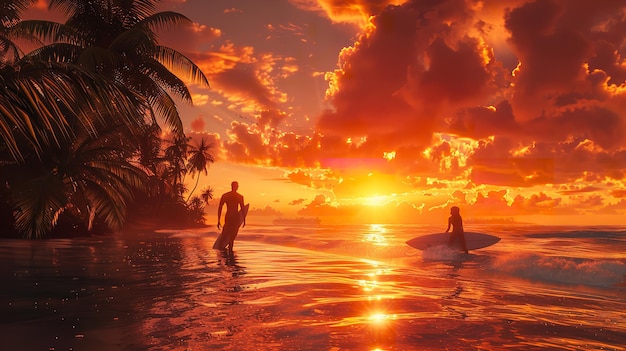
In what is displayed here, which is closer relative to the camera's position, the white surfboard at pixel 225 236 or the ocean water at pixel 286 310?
the ocean water at pixel 286 310

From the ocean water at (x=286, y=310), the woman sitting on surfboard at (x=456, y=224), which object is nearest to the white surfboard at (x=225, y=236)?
the ocean water at (x=286, y=310)

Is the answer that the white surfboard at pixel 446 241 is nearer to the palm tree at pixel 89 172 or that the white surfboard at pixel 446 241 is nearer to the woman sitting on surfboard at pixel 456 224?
the woman sitting on surfboard at pixel 456 224

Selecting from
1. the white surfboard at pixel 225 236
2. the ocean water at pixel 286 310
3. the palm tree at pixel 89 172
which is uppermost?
the palm tree at pixel 89 172

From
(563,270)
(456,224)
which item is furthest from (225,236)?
(563,270)

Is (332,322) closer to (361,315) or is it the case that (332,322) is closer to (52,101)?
(361,315)

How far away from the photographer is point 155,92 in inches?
827

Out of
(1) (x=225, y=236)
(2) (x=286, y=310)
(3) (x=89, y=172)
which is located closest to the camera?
(2) (x=286, y=310)

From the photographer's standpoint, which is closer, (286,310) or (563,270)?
(286,310)

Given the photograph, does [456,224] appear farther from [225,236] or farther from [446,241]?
[225,236]

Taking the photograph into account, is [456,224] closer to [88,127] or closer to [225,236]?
[225,236]

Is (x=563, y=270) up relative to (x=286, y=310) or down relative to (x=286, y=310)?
down

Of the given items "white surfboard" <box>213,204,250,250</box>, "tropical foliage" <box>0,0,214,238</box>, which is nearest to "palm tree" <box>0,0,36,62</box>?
"tropical foliage" <box>0,0,214,238</box>

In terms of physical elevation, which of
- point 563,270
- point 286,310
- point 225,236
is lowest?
point 563,270

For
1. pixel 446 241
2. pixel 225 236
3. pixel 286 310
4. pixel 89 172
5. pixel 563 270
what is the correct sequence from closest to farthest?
pixel 286 310 < pixel 563 270 < pixel 225 236 < pixel 446 241 < pixel 89 172
